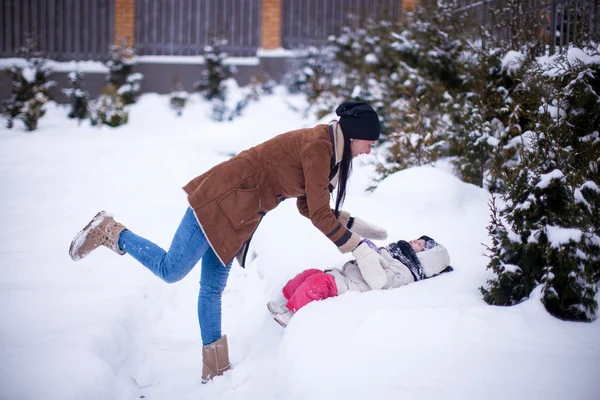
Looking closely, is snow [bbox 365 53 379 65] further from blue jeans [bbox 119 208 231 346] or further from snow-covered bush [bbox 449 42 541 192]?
Answer: blue jeans [bbox 119 208 231 346]

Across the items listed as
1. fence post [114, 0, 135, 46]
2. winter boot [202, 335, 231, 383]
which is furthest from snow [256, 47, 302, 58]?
A: winter boot [202, 335, 231, 383]

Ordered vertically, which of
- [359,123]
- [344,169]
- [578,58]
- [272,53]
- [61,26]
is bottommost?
[344,169]

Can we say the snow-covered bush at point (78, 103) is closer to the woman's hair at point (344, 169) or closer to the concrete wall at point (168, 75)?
the concrete wall at point (168, 75)

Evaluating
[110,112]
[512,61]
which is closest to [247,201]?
[512,61]

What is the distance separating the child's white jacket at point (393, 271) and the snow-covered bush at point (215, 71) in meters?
8.44

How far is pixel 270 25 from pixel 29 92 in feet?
19.7

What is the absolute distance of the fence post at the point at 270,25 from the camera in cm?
1270

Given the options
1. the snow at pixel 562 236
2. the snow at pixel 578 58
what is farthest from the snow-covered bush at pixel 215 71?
the snow at pixel 562 236

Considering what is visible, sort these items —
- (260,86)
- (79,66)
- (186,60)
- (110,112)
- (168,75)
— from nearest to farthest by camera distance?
(110,112) < (260,86) < (79,66) < (168,75) < (186,60)

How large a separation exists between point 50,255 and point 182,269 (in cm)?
189

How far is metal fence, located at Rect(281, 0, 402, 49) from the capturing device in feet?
42.8

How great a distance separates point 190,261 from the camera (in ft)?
8.56

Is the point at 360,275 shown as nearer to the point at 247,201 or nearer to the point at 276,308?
the point at 276,308

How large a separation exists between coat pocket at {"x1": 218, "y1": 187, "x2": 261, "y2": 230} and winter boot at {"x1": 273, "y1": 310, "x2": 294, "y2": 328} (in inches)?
25.1
